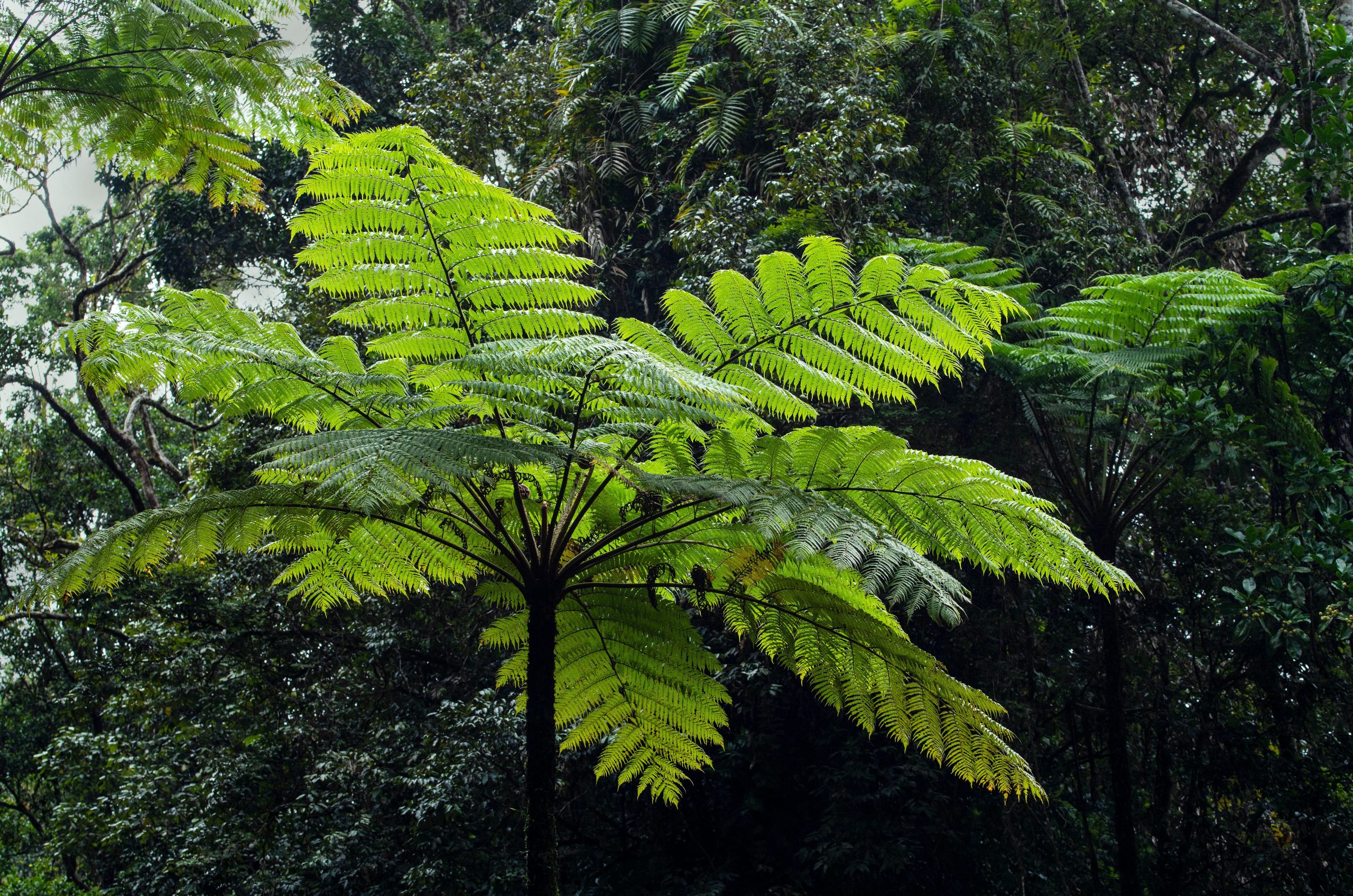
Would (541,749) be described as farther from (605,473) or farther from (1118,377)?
(1118,377)

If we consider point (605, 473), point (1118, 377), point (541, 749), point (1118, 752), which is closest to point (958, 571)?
point (1118, 377)

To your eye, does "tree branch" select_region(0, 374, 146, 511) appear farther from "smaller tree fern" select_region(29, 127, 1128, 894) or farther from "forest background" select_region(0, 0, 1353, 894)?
"smaller tree fern" select_region(29, 127, 1128, 894)

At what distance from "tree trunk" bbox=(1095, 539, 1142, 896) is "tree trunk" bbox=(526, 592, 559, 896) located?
3012 mm

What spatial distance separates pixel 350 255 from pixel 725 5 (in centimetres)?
760

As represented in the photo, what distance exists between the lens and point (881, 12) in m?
9.03

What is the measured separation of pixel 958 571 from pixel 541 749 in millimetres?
5051

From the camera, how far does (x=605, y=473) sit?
2975mm

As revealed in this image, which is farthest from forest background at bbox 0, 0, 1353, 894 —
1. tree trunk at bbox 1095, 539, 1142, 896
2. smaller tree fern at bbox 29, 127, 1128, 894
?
smaller tree fern at bbox 29, 127, 1128, 894

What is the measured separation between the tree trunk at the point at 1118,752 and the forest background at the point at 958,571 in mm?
21

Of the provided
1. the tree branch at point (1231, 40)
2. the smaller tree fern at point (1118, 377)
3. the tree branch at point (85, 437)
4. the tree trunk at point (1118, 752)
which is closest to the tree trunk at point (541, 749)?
the tree trunk at point (1118, 752)

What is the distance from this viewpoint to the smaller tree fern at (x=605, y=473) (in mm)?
2664

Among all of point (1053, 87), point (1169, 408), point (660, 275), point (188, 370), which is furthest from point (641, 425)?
point (1053, 87)

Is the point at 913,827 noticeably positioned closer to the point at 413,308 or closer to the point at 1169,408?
the point at 1169,408

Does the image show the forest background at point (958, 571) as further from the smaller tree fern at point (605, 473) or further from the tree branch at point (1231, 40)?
the smaller tree fern at point (605, 473)
